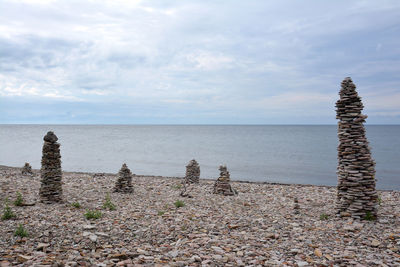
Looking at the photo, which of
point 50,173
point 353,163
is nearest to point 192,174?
point 50,173

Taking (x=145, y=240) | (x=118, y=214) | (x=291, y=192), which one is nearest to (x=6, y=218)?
(x=118, y=214)

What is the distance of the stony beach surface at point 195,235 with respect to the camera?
327 inches

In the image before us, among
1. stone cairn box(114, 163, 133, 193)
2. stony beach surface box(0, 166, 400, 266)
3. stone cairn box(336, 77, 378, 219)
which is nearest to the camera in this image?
stony beach surface box(0, 166, 400, 266)

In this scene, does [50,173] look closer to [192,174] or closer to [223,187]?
[223,187]

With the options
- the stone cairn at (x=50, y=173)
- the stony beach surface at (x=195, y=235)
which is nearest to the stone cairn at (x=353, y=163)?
the stony beach surface at (x=195, y=235)

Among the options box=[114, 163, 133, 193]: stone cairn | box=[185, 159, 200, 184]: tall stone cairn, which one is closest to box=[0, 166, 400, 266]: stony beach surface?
box=[114, 163, 133, 193]: stone cairn

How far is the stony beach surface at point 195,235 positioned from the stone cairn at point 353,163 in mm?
679

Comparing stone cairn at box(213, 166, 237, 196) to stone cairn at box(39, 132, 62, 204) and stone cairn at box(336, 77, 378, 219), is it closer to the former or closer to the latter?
stone cairn at box(336, 77, 378, 219)

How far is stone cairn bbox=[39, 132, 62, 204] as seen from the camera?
47.4 ft

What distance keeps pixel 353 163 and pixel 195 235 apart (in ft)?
24.2

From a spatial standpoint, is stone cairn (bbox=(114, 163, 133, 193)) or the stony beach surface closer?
the stony beach surface

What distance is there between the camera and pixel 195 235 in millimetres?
10328

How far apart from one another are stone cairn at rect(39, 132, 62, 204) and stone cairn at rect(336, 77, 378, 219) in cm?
1331

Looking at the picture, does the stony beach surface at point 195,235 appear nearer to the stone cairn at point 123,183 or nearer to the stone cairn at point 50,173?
the stone cairn at point 50,173
